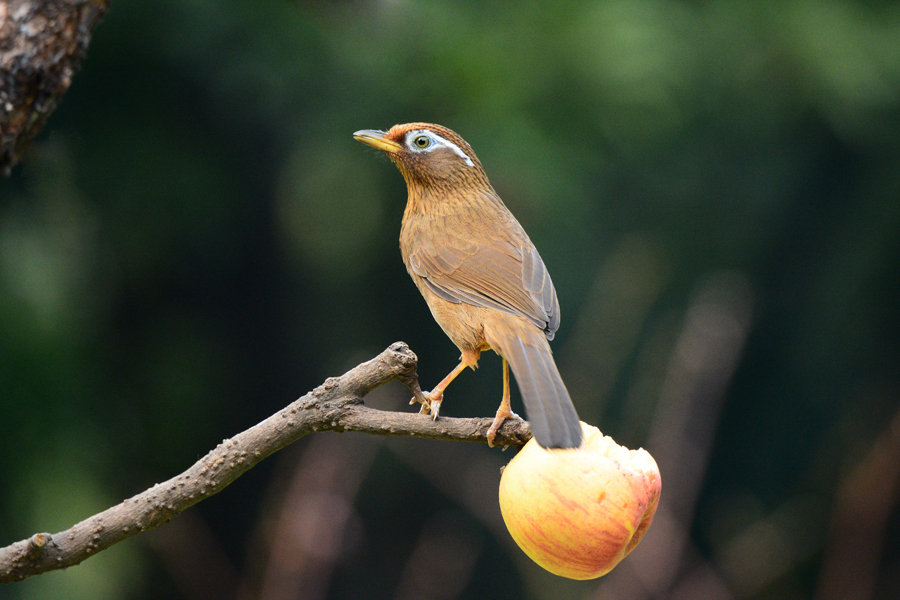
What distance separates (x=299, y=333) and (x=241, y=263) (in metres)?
0.55

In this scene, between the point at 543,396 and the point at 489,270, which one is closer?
the point at 543,396

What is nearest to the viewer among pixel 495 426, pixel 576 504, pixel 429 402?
pixel 576 504

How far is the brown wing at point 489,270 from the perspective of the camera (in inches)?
97.8

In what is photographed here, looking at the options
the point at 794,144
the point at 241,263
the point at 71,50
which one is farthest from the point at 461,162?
the point at 794,144

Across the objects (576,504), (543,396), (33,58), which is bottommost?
(576,504)

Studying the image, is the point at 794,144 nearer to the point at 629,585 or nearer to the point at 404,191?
the point at 404,191

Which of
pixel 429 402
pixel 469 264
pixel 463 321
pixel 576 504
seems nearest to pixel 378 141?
pixel 469 264

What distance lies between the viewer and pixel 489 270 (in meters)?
2.57

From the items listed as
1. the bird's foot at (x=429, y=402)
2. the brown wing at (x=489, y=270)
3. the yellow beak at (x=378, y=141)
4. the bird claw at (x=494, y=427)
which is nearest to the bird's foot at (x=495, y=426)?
the bird claw at (x=494, y=427)

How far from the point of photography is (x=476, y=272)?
2.58 metres

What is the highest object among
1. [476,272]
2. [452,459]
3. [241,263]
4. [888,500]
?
[476,272]

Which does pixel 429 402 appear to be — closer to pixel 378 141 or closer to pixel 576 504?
pixel 576 504

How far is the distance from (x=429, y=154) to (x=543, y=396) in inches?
45.3

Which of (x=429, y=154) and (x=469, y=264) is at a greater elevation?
(x=429, y=154)
